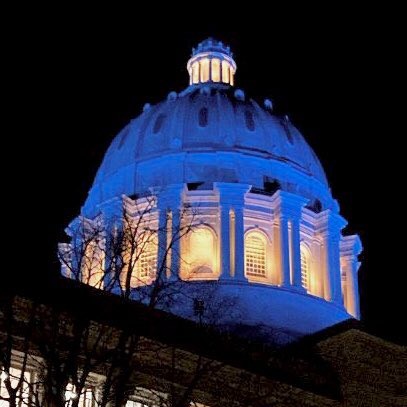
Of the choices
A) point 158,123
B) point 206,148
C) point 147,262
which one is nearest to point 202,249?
point 147,262

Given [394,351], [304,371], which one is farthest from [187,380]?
[394,351]

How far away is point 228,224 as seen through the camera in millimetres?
54344

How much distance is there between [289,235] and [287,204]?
188cm

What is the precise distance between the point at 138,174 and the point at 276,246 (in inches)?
402

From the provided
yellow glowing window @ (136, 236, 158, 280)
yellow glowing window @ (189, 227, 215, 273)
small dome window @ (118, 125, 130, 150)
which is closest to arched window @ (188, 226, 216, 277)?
yellow glowing window @ (189, 227, 215, 273)

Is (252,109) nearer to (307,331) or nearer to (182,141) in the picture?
(182,141)

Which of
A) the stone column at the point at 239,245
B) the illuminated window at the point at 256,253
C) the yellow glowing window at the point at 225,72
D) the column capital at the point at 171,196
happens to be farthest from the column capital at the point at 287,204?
the yellow glowing window at the point at 225,72

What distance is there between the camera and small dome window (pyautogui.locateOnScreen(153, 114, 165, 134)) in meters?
61.0

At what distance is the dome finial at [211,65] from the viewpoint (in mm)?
67375

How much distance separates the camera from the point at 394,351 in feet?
129

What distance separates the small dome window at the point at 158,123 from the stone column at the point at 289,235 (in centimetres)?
968

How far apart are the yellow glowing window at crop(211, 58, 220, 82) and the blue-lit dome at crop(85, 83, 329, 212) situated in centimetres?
317

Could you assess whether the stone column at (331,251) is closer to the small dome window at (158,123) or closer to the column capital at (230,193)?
the column capital at (230,193)

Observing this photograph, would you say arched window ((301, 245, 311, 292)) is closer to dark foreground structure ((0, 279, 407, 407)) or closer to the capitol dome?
the capitol dome
